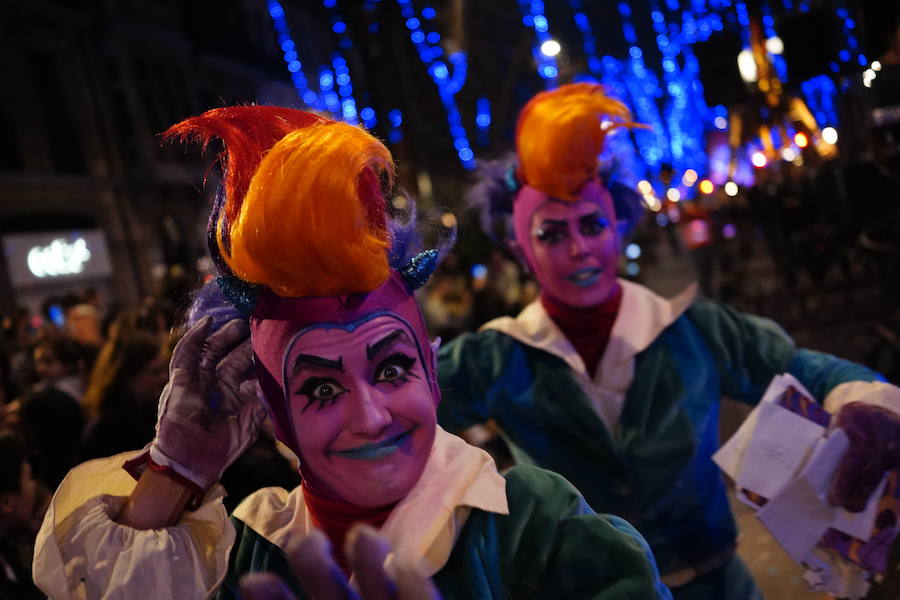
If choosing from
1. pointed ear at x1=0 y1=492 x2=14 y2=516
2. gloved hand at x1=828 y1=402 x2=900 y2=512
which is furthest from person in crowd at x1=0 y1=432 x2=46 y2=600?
gloved hand at x1=828 y1=402 x2=900 y2=512

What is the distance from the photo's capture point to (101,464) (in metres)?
1.71

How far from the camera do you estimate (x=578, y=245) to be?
2.62 m

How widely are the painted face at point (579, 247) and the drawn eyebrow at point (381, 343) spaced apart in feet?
4.02

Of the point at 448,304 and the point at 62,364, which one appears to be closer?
the point at 62,364

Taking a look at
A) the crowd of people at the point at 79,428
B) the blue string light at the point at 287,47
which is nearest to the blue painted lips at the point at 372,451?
the crowd of people at the point at 79,428

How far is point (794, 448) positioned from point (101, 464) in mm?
1522

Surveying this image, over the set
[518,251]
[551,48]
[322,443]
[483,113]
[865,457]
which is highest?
[551,48]

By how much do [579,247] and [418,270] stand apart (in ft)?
3.59

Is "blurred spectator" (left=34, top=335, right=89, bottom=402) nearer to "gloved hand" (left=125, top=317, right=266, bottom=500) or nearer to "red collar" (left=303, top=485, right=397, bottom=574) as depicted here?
"gloved hand" (left=125, top=317, right=266, bottom=500)

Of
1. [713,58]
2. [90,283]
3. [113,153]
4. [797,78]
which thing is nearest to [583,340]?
[797,78]

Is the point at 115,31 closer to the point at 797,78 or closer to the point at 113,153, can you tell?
the point at 113,153

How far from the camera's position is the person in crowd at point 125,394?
3.33m

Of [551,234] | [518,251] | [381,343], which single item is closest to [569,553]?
[381,343]

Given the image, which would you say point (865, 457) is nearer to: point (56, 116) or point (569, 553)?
point (569, 553)
